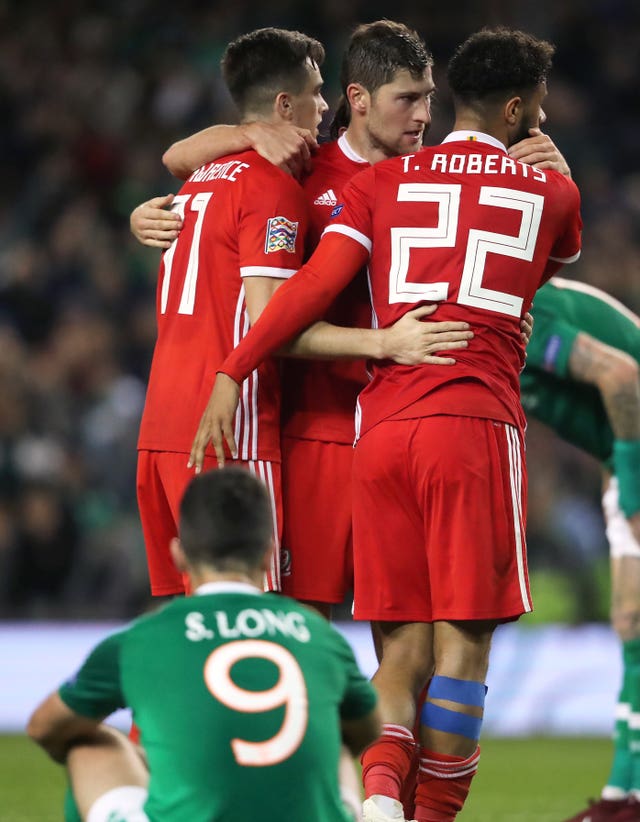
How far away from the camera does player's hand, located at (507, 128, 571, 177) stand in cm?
418

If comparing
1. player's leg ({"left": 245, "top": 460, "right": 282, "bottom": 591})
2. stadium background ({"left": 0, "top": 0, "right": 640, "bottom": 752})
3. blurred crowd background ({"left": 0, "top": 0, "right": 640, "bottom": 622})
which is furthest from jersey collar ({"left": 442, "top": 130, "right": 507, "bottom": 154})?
blurred crowd background ({"left": 0, "top": 0, "right": 640, "bottom": 622})

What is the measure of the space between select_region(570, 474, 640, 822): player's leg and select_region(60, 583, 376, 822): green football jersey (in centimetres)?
193

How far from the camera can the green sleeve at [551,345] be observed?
4.92 meters

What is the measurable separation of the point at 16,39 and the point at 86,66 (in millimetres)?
725

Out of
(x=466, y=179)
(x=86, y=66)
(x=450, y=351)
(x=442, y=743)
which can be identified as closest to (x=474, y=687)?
(x=442, y=743)

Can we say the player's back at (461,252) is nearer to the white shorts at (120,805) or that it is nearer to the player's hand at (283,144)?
the player's hand at (283,144)

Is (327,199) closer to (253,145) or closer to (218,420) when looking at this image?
(253,145)

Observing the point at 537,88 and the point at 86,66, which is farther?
the point at 86,66

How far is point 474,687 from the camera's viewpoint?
3.93 meters

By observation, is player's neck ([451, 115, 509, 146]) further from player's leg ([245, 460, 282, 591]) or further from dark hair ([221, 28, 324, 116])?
player's leg ([245, 460, 282, 591])

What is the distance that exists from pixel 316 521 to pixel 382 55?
1425mm

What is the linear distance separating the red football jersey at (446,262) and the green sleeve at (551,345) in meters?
0.83

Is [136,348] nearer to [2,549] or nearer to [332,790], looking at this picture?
[2,549]

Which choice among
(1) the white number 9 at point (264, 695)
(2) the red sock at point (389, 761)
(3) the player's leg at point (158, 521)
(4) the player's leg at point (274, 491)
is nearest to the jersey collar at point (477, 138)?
(4) the player's leg at point (274, 491)
